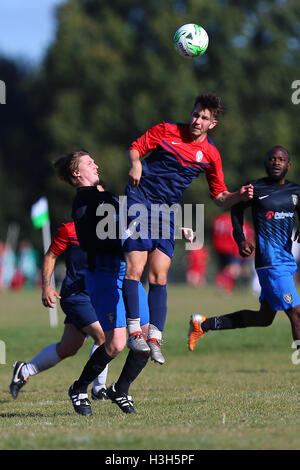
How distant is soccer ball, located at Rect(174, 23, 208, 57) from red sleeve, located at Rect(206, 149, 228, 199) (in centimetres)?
109

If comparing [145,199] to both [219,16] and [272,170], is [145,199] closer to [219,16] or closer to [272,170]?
[272,170]

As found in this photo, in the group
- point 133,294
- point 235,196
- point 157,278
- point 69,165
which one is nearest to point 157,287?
point 157,278

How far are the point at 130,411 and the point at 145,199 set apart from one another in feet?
6.09

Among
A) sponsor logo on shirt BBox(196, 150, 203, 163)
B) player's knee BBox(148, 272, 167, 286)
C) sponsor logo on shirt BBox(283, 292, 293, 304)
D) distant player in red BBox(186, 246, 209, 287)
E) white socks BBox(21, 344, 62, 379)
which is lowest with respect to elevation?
white socks BBox(21, 344, 62, 379)

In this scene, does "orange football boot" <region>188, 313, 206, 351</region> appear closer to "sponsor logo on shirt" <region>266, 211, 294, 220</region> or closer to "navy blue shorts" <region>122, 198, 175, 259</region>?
"sponsor logo on shirt" <region>266, 211, 294, 220</region>

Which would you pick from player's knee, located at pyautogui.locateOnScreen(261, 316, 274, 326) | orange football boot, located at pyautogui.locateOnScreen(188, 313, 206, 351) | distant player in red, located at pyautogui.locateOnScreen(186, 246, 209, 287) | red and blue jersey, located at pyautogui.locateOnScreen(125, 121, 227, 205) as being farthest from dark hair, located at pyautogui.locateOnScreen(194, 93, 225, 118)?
distant player in red, located at pyautogui.locateOnScreen(186, 246, 209, 287)

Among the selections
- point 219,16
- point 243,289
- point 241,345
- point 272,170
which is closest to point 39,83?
point 219,16

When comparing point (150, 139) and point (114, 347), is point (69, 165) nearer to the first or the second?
point (150, 139)

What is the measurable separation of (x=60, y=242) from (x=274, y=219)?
7.66 ft

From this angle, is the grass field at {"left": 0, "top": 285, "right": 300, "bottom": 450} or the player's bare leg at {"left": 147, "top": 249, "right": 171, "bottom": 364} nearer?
the grass field at {"left": 0, "top": 285, "right": 300, "bottom": 450}

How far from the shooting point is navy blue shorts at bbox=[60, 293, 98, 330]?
29.0 ft

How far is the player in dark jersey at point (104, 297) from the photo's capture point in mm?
7684

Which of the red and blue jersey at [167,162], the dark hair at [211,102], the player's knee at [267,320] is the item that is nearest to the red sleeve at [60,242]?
the red and blue jersey at [167,162]

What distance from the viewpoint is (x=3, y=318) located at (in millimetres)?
21516
